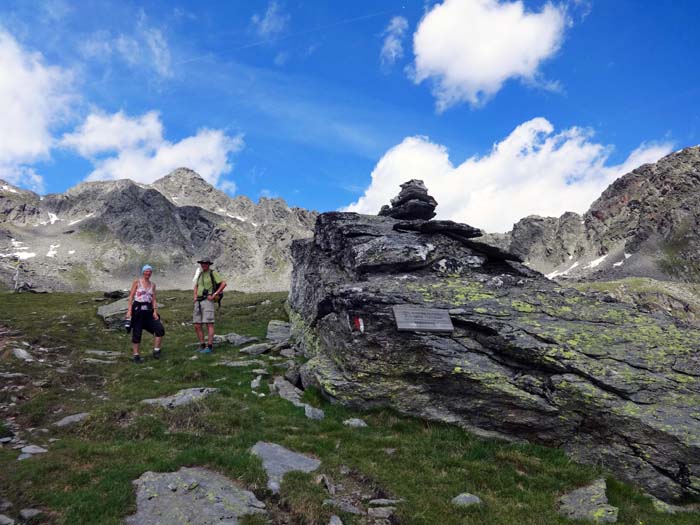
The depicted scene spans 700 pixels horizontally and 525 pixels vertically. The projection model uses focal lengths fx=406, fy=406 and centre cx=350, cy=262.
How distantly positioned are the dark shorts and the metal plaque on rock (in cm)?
1239

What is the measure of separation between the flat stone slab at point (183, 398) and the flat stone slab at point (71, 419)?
6.02 ft

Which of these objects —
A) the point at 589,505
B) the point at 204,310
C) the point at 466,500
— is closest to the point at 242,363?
the point at 204,310

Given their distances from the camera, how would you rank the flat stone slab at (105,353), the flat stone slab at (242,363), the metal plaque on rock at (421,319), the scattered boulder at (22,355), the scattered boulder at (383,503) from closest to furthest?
1. the scattered boulder at (383,503)
2. the metal plaque on rock at (421,319)
3. the scattered boulder at (22,355)
4. the flat stone slab at (242,363)
5. the flat stone slab at (105,353)

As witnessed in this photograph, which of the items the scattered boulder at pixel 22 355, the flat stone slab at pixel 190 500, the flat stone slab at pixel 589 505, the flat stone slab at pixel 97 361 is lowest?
the flat stone slab at pixel 589 505

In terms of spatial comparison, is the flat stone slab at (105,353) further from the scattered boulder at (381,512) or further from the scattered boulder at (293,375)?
the scattered boulder at (381,512)

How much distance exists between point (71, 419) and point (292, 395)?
7.00 m

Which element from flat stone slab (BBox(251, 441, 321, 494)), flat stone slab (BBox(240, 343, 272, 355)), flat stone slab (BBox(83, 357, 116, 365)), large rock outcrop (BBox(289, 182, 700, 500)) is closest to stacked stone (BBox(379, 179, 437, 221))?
large rock outcrop (BBox(289, 182, 700, 500))

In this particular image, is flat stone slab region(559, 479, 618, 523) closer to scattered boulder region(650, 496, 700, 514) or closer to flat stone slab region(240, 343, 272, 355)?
scattered boulder region(650, 496, 700, 514)

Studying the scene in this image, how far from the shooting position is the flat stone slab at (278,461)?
958 centimetres

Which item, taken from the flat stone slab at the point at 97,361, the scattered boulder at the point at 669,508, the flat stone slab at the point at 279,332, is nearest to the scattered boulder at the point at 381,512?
the scattered boulder at the point at 669,508

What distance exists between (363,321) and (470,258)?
7621 mm

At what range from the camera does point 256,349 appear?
A: 22.2 m

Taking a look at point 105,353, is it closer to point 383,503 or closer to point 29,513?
point 29,513

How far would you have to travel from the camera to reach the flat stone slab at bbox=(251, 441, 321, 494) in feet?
31.4
